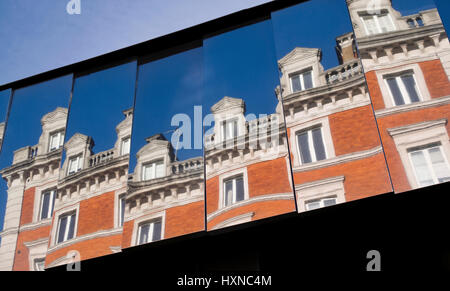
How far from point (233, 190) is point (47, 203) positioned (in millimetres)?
5990

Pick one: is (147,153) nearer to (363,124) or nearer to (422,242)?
(363,124)

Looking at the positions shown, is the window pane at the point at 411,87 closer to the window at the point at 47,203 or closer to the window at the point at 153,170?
the window at the point at 153,170

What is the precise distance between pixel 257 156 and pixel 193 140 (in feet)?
6.37

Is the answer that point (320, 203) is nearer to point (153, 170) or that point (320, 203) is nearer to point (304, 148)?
point (304, 148)

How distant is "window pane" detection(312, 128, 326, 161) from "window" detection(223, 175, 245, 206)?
192cm

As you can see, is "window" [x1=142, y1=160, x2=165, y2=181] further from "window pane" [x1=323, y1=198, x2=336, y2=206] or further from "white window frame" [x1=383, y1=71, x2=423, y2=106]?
"white window frame" [x1=383, y1=71, x2=423, y2=106]

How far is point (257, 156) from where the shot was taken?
11008 millimetres

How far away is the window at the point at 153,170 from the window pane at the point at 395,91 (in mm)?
6087

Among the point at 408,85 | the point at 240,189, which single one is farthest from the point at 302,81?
the point at 240,189

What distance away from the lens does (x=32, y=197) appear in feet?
43.8

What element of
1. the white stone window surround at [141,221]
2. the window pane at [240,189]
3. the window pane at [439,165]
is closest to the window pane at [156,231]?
the white stone window surround at [141,221]

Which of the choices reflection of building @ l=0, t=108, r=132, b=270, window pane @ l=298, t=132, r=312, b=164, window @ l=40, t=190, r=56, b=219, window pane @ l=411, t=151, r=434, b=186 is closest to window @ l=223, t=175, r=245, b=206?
window pane @ l=298, t=132, r=312, b=164

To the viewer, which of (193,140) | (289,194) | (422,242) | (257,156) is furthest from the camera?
(193,140)
